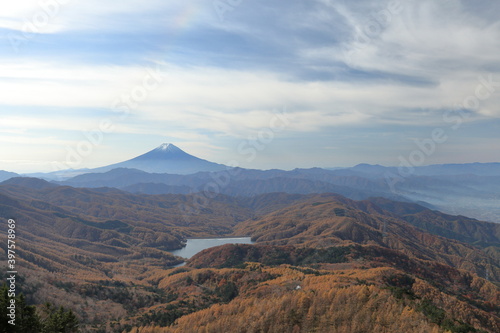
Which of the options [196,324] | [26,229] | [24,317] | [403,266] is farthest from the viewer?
[26,229]

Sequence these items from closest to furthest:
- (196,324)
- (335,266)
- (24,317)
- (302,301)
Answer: (24,317), (302,301), (196,324), (335,266)

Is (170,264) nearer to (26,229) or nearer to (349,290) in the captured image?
(26,229)

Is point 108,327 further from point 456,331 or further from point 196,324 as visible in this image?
point 456,331

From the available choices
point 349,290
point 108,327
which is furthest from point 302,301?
point 108,327

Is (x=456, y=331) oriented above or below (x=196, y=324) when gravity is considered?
above

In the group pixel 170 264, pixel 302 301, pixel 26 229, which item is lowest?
pixel 170 264

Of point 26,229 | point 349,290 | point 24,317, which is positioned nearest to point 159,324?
point 24,317

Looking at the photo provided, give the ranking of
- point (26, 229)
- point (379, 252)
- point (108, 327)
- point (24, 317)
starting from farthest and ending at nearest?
1. point (26, 229)
2. point (379, 252)
3. point (108, 327)
4. point (24, 317)

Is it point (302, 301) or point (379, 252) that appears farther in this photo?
point (379, 252)

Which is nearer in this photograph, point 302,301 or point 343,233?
point 302,301
